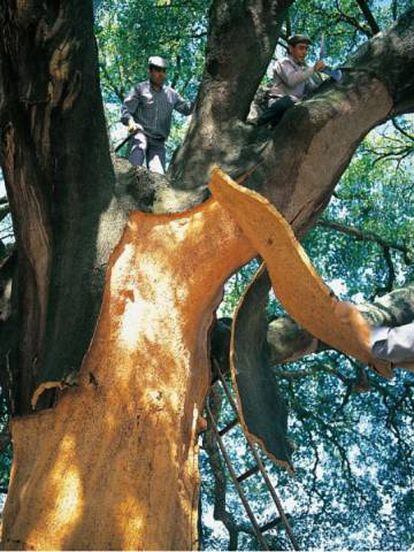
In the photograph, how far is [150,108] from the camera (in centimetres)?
591

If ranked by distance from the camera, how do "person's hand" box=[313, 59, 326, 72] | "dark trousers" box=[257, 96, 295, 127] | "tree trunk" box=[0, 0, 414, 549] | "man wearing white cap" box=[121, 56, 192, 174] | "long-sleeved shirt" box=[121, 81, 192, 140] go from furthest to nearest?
"long-sleeved shirt" box=[121, 81, 192, 140] < "man wearing white cap" box=[121, 56, 192, 174] < "person's hand" box=[313, 59, 326, 72] < "dark trousers" box=[257, 96, 295, 127] < "tree trunk" box=[0, 0, 414, 549]

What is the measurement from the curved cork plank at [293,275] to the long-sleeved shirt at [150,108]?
259cm

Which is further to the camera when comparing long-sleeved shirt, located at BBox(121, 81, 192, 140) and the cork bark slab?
long-sleeved shirt, located at BBox(121, 81, 192, 140)

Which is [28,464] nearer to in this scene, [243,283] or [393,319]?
[393,319]

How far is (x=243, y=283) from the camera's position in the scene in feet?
36.7

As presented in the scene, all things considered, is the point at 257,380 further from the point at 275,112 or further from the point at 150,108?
the point at 150,108

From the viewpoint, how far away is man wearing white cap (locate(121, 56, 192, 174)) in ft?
18.3

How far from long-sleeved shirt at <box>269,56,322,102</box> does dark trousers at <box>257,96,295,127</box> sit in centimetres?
65

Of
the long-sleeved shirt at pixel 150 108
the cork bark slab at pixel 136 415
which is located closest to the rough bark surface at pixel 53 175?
the cork bark slab at pixel 136 415

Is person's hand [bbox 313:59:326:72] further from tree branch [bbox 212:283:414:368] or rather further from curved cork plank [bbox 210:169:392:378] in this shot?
curved cork plank [bbox 210:169:392:378]

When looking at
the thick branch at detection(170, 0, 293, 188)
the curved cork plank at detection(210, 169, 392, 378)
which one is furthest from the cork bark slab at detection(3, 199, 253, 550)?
the thick branch at detection(170, 0, 293, 188)

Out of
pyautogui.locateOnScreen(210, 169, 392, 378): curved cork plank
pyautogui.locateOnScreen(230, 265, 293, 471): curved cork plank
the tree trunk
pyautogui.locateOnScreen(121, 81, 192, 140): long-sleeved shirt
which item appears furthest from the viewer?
pyautogui.locateOnScreen(121, 81, 192, 140): long-sleeved shirt

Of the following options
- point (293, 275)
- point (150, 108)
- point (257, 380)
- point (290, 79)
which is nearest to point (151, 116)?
point (150, 108)

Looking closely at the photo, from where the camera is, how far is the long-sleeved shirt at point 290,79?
5.50m
